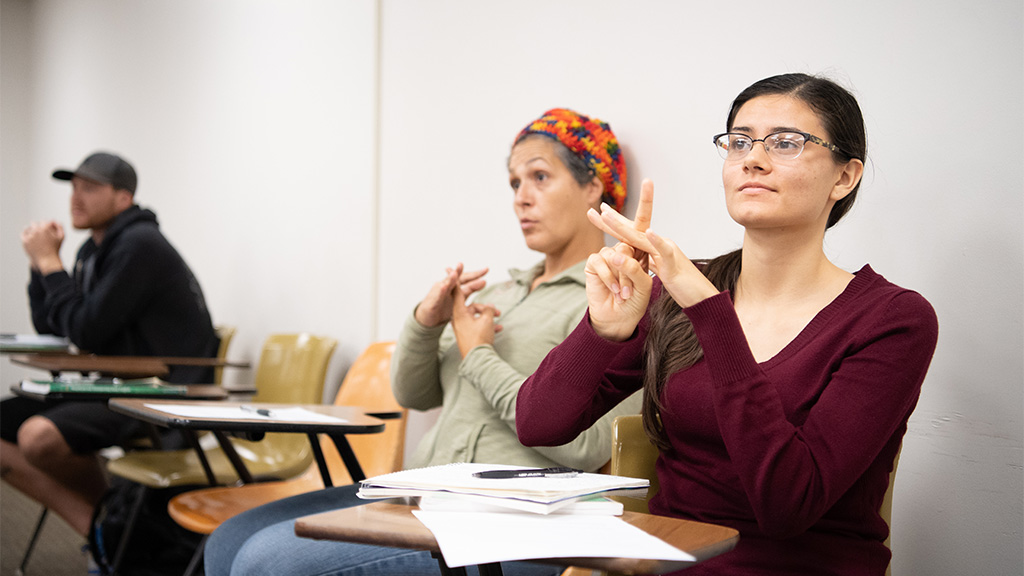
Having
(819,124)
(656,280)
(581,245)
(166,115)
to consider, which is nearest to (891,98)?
(819,124)

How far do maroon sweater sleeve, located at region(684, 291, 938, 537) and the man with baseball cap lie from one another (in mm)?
2740

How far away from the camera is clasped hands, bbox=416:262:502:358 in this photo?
75.8 inches

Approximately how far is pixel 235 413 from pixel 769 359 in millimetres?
1148

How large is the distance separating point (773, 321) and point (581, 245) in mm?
810

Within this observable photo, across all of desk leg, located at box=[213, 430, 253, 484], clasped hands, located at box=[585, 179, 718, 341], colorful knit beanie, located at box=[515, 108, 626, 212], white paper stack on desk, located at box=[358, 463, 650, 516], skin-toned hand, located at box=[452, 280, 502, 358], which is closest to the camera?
white paper stack on desk, located at box=[358, 463, 650, 516]

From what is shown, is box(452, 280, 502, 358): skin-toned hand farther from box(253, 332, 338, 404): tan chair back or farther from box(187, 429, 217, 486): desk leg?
box(253, 332, 338, 404): tan chair back

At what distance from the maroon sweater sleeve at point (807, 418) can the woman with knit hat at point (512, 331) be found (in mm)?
648

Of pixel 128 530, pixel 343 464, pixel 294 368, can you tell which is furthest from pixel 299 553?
pixel 294 368

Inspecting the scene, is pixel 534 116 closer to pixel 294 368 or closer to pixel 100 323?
pixel 294 368

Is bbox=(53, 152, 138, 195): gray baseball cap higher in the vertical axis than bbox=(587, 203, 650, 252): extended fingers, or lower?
higher

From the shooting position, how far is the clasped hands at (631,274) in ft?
3.65

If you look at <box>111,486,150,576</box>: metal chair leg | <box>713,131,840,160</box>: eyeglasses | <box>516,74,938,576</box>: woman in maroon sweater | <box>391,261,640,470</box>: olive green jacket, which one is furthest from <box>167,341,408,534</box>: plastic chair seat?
<box>713,131,840,160</box>: eyeglasses

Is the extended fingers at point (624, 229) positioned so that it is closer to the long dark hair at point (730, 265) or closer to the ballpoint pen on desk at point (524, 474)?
the long dark hair at point (730, 265)

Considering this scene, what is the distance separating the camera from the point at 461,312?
1964mm
